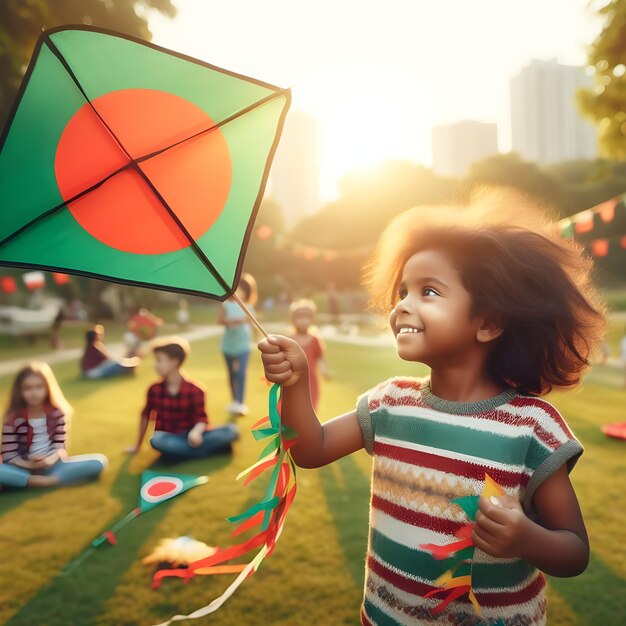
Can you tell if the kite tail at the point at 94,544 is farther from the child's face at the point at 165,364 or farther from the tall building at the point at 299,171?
the tall building at the point at 299,171

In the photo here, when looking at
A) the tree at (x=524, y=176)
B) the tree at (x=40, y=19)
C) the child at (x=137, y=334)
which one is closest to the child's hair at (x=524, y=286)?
the tree at (x=40, y=19)

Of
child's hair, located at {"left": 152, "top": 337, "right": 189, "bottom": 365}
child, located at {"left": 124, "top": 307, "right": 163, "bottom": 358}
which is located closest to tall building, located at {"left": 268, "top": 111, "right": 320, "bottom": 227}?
child, located at {"left": 124, "top": 307, "right": 163, "bottom": 358}

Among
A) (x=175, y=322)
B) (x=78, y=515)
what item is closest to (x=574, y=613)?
(x=78, y=515)

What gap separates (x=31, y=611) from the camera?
2.59 m

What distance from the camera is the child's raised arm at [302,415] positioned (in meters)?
1.43

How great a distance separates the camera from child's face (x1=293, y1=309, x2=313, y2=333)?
17.4ft

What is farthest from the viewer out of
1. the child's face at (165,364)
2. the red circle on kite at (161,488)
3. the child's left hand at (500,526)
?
the child's face at (165,364)

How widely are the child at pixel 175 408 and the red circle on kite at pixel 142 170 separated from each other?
317 centimetres

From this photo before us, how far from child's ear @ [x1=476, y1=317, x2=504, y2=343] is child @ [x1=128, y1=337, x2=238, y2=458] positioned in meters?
3.49

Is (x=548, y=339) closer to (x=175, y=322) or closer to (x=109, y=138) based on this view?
(x=109, y=138)

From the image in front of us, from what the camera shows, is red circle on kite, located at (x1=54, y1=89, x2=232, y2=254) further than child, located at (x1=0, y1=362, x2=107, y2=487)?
No

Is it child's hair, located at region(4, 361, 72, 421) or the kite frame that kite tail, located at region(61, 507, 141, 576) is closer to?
child's hair, located at region(4, 361, 72, 421)

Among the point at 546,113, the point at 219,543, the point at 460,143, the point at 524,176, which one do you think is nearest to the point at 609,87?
the point at 219,543

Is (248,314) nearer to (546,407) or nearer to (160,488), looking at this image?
(546,407)
